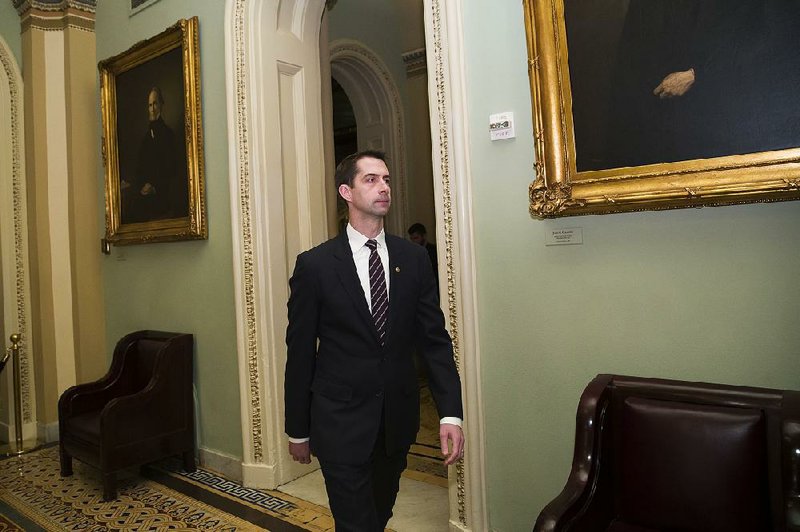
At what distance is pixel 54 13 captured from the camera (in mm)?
5230

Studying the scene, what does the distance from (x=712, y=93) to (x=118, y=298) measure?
4.86 m

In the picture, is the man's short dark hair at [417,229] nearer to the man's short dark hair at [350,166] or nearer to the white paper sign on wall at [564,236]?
the white paper sign on wall at [564,236]

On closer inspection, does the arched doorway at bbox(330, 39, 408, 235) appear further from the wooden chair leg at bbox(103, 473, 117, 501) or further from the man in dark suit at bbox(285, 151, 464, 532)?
the man in dark suit at bbox(285, 151, 464, 532)

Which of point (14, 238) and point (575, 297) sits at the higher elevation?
point (14, 238)

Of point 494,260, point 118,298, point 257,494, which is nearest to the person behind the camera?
point 494,260

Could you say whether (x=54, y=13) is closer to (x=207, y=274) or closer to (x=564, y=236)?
(x=207, y=274)

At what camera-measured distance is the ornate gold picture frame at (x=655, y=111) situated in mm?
2080

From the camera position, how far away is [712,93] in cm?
219

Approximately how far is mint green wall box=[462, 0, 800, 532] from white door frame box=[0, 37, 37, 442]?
4548 millimetres

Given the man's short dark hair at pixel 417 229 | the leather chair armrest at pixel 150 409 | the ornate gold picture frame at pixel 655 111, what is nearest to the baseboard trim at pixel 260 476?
the leather chair armrest at pixel 150 409

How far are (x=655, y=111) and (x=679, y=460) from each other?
1314 mm

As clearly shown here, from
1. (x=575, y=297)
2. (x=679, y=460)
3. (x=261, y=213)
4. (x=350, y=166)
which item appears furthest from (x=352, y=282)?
(x=261, y=213)

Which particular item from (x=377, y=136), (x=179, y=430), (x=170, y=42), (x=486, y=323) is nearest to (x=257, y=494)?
(x=179, y=430)

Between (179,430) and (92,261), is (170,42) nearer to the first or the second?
(92,261)
